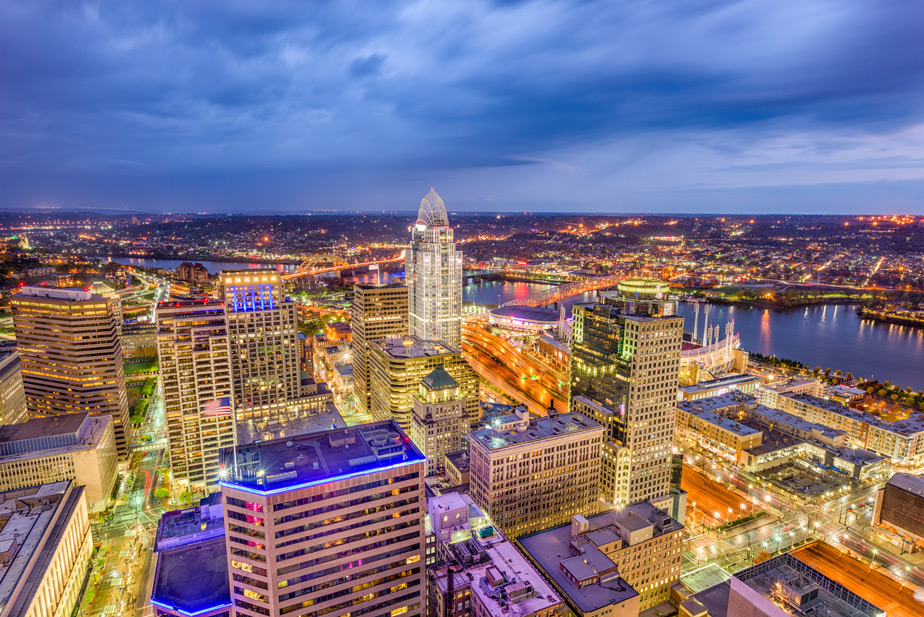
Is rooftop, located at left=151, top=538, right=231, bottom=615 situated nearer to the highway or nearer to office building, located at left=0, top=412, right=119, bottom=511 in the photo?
office building, located at left=0, top=412, right=119, bottom=511

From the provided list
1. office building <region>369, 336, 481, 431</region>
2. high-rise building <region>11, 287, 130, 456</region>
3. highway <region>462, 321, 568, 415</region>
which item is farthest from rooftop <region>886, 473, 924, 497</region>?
high-rise building <region>11, 287, 130, 456</region>

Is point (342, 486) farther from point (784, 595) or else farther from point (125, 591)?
point (125, 591)

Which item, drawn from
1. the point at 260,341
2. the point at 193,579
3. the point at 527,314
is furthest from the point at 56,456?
the point at 527,314

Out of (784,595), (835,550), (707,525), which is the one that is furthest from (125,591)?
(835,550)

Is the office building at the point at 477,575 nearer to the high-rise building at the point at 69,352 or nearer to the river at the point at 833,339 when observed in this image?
the high-rise building at the point at 69,352

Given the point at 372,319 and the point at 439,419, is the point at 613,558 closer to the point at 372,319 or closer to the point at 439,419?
the point at 439,419

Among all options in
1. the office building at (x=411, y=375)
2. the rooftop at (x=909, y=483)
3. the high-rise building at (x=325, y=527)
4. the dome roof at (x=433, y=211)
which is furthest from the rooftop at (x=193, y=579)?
the dome roof at (x=433, y=211)
